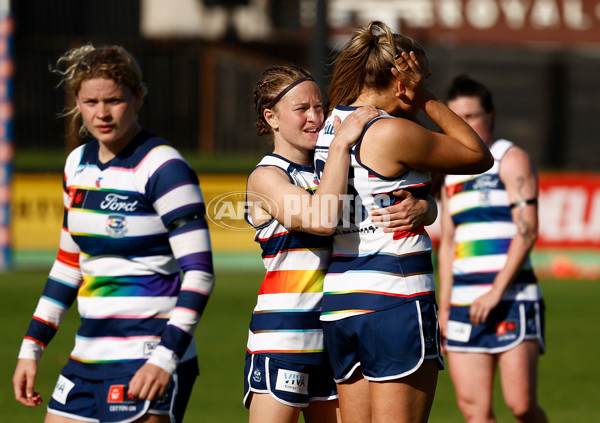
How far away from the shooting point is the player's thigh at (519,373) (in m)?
5.16

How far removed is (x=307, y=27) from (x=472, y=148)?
30.6 meters

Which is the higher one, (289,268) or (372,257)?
(372,257)

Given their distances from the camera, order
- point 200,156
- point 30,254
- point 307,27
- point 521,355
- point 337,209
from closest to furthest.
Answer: point 337,209, point 521,355, point 30,254, point 200,156, point 307,27

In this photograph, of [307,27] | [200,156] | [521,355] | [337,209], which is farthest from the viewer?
[307,27]

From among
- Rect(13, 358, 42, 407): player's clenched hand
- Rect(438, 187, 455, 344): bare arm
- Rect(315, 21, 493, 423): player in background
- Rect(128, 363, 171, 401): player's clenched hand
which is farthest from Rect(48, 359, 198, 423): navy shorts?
Rect(438, 187, 455, 344): bare arm

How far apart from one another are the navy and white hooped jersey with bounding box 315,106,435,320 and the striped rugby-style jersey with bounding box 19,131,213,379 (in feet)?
1.71

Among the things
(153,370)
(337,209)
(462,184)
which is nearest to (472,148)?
(337,209)

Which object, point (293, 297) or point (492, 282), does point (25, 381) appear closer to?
point (293, 297)

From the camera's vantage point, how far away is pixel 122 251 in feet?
12.1

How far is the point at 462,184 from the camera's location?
547cm

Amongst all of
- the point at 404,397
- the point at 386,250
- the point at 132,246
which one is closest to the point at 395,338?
the point at 404,397

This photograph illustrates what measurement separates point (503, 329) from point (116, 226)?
2476 millimetres

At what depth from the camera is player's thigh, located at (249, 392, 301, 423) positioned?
11.7 feet

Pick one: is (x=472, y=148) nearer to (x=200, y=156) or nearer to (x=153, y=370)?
(x=153, y=370)
